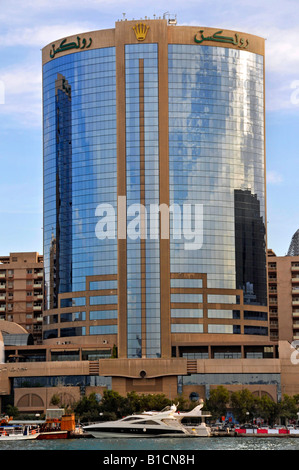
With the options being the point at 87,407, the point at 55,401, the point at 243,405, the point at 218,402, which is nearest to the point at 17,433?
the point at 87,407

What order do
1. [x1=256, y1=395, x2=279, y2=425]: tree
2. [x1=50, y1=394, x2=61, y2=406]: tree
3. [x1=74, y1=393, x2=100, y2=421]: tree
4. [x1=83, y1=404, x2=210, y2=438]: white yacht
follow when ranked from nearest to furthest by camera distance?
[x1=83, y1=404, x2=210, y2=438]: white yacht < [x1=256, y1=395, x2=279, y2=425]: tree < [x1=74, y1=393, x2=100, y2=421]: tree < [x1=50, y1=394, x2=61, y2=406]: tree

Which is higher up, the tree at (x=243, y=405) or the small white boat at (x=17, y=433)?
the tree at (x=243, y=405)

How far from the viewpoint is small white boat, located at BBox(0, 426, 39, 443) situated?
144000 millimetres

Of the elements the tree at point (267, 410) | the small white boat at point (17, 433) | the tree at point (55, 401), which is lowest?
the small white boat at point (17, 433)

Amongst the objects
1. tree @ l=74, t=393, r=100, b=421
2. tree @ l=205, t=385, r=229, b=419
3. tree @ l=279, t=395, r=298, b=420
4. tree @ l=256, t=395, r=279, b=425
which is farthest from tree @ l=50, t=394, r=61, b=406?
tree @ l=279, t=395, r=298, b=420

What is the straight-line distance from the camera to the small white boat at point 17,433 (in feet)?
472

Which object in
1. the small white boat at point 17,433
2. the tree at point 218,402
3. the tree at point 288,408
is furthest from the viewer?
the tree at point 218,402

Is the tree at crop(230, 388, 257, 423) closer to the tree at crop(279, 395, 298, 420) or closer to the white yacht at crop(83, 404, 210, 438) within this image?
the tree at crop(279, 395, 298, 420)

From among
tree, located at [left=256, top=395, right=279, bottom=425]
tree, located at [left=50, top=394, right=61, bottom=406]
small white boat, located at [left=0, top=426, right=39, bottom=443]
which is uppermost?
tree, located at [left=50, top=394, right=61, bottom=406]

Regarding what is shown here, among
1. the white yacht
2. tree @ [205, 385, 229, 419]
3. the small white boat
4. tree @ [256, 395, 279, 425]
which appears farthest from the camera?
tree @ [205, 385, 229, 419]

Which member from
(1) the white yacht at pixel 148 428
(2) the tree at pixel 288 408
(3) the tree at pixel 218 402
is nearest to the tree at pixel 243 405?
(3) the tree at pixel 218 402

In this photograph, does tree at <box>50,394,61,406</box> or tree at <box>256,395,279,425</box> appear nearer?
tree at <box>256,395,279,425</box>

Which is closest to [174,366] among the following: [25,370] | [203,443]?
[25,370]

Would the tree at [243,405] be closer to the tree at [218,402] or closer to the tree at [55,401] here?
the tree at [218,402]
